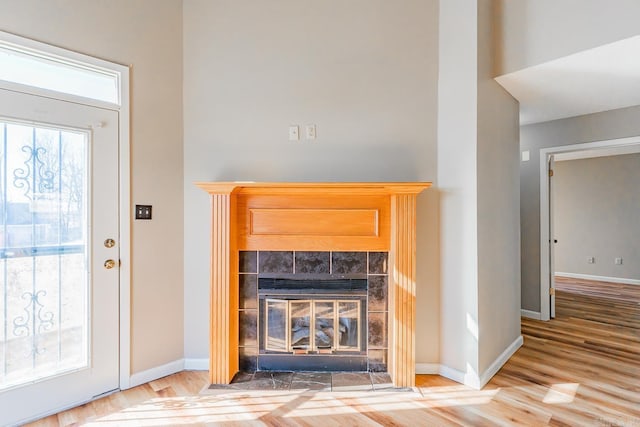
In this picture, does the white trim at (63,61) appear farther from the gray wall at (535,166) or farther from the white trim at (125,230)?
the gray wall at (535,166)

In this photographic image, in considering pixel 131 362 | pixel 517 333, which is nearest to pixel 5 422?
pixel 131 362

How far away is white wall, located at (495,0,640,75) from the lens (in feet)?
6.92

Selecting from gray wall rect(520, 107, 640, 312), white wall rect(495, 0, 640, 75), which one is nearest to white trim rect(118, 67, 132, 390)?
white wall rect(495, 0, 640, 75)

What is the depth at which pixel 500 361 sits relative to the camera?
268 cm

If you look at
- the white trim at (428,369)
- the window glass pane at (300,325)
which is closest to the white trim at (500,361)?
the white trim at (428,369)

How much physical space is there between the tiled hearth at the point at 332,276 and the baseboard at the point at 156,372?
1.89ft

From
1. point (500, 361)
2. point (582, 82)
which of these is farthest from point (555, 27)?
point (500, 361)

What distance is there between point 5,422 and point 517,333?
13.1 ft


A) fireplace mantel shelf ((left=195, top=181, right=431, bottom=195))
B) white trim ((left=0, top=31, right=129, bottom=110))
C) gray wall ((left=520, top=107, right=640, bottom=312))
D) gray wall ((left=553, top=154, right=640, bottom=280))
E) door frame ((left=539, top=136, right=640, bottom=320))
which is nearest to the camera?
white trim ((left=0, top=31, right=129, bottom=110))

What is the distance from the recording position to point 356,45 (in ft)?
8.41

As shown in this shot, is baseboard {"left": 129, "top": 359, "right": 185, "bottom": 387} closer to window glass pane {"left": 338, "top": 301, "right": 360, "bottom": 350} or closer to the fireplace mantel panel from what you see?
the fireplace mantel panel

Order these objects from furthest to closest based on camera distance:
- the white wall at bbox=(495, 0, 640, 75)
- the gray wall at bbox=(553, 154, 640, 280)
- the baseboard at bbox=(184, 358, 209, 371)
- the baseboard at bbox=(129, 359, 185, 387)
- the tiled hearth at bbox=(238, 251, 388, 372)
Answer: the gray wall at bbox=(553, 154, 640, 280)
the baseboard at bbox=(184, 358, 209, 371)
the tiled hearth at bbox=(238, 251, 388, 372)
the baseboard at bbox=(129, 359, 185, 387)
the white wall at bbox=(495, 0, 640, 75)

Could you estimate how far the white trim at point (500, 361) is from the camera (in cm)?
241

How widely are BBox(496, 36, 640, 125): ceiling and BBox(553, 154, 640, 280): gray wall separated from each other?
120 inches
